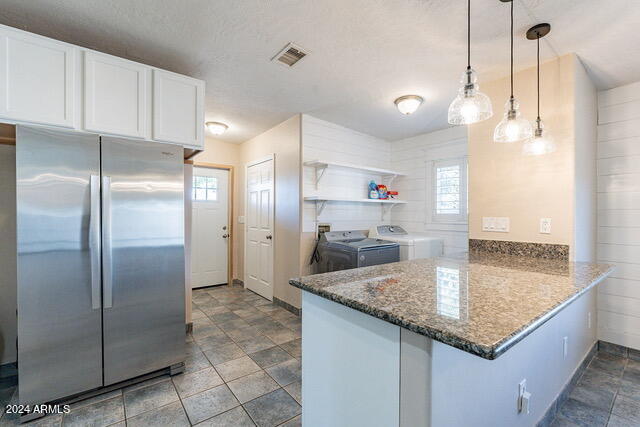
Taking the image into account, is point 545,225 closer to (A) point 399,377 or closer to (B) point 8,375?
(A) point 399,377

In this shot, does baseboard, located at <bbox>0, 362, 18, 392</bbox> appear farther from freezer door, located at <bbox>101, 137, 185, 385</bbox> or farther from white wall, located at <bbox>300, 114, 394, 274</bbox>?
white wall, located at <bbox>300, 114, 394, 274</bbox>

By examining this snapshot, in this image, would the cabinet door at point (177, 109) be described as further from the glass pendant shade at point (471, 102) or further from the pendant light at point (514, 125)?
the pendant light at point (514, 125)

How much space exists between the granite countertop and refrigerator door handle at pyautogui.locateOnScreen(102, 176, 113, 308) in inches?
55.9

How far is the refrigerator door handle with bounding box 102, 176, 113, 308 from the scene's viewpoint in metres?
1.84

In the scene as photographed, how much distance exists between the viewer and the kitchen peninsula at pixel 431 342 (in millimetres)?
797

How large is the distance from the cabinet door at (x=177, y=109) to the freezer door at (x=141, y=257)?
123mm

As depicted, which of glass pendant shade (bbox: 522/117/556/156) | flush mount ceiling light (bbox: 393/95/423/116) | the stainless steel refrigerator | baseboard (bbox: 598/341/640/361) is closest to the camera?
the stainless steel refrigerator

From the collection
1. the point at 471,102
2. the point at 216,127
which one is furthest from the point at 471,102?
the point at 216,127

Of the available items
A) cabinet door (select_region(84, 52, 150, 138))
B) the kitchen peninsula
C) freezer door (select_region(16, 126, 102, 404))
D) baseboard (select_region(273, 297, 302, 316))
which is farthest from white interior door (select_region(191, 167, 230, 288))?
the kitchen peninsula

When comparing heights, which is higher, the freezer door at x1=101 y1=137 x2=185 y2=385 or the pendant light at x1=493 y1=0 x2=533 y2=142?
the pendant light at x1=493 y1=0 x2=533 y2=142

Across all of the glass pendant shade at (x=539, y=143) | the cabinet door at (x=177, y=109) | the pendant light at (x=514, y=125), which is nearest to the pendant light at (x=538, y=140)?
the glass pendant shade at (x=539, y=143)

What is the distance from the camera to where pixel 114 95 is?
192 centimetres

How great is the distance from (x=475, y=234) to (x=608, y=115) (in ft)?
5.48

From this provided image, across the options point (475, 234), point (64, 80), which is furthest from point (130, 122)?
point (475, 234)
